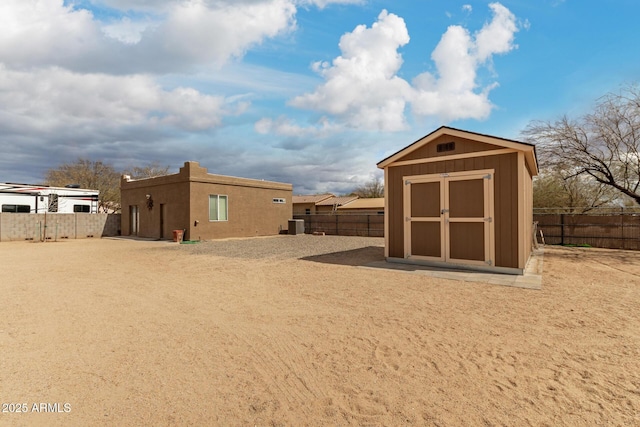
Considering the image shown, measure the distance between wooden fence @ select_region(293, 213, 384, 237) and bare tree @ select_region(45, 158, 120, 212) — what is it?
74.4 feet

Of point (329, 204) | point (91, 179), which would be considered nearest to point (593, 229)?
point (329, 204)

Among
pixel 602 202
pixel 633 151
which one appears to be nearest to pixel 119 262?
pixel 633 151

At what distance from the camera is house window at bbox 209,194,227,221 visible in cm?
1764

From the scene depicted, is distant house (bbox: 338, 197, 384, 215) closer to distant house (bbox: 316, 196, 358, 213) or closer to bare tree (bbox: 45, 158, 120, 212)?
distant house (bbox: 316, 196, 358, 213)

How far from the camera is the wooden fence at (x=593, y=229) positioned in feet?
40.1

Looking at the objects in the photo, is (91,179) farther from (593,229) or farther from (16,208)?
(593,229)

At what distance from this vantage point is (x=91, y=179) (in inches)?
1313

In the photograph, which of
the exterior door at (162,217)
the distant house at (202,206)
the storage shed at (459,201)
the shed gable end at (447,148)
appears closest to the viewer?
the storage shed at (459,201)

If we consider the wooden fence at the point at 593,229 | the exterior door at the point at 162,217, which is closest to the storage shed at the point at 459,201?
the wooden fence at the point at 593,229

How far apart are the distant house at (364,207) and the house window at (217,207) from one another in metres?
13.3

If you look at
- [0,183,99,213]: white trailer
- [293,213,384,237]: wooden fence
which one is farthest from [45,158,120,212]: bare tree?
[293,213,384,237]: wooden fence

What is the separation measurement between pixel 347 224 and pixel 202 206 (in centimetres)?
855

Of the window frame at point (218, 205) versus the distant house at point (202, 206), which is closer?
the distant house at point (202, 206)

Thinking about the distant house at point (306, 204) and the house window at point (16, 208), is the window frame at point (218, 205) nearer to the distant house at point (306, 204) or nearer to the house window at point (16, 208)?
the house window at point (16, 208)
